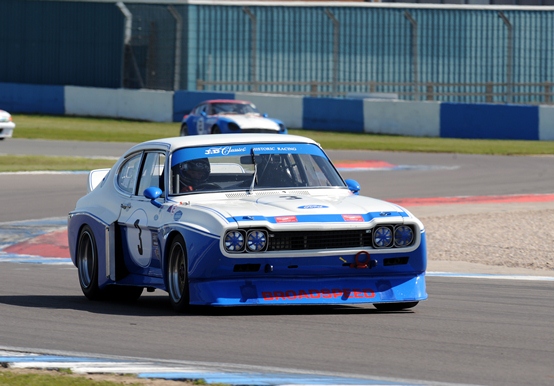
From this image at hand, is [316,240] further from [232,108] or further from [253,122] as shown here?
[232,108]

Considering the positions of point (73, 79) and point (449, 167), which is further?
point (73, 79)

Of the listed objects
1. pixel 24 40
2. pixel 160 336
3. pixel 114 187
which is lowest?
pixel 160 336

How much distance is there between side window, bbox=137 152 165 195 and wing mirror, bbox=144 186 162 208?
365mm

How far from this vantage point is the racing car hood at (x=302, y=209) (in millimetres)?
7852

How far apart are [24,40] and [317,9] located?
10.3 meters

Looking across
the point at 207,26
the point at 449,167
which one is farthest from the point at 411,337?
the point at 207,26

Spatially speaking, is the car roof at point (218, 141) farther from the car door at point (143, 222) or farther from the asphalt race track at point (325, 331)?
the asphalt race track at point (325, 331)

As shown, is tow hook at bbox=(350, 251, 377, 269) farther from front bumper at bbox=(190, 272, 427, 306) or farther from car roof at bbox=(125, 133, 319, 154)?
car roof at bbox=(125, 133, 319, 154)

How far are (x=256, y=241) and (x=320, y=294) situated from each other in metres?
0.58

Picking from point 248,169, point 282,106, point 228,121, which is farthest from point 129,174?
point 282,106

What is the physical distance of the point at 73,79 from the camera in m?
39.5

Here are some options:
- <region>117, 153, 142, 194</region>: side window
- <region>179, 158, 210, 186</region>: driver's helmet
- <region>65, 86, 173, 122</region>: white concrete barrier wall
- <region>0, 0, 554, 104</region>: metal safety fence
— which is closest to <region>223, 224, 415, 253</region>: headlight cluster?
<region>179, 158, 210, 186</region>: driver's helmet

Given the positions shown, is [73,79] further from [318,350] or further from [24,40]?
[318,350]

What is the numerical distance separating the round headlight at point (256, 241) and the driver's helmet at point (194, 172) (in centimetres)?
116
